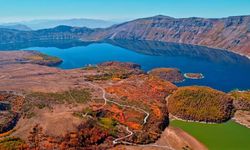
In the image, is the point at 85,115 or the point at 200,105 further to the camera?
the point at 200,105

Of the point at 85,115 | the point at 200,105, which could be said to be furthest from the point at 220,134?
the point at 85,115

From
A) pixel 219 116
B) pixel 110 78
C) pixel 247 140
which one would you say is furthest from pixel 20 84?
pixel 247 140

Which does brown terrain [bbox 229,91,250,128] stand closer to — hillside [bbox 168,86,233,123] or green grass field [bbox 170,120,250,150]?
hillside [bbox 168,86,233,123]

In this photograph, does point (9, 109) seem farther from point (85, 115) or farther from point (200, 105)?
point (200, 105)

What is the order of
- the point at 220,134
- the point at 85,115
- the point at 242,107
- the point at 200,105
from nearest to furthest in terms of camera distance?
the point at 85,115 < the point at 220,134 < the point at 200,105 < the point at 242,107

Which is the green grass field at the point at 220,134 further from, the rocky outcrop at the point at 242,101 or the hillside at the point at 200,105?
the rocky outcrop at the point at 242,101

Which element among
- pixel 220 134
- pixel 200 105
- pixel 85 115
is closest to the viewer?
pixel 85 115

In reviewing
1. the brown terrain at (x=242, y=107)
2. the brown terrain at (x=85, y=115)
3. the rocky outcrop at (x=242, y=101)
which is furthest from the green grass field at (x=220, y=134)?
the rocky outcrop at (x=242, y=101)
